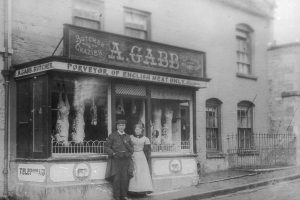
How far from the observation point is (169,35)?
635 inches

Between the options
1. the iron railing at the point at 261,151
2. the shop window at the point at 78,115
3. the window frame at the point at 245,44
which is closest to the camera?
the shop window at the point at 78,115

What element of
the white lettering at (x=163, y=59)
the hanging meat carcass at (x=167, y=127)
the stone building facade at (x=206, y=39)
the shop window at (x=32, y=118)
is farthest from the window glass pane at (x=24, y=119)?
the hanging meat carcass at (x=167, y=127)

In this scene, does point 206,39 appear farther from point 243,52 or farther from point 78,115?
point 78,115

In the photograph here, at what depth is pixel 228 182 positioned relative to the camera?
14.0m

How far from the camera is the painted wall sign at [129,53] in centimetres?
1091

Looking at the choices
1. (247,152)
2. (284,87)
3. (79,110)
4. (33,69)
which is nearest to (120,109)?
(79,110)

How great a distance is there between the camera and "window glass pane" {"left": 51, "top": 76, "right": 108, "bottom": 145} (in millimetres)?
11094

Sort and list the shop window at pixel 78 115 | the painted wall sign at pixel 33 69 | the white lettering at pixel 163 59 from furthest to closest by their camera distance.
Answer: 1. the white lettering at pixel 163 59
2. the shop window at pixel 78 115
3. the painted wall sign at pixel 33 69

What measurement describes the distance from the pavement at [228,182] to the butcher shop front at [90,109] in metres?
0.61

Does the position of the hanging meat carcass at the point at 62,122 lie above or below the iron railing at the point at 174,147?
above

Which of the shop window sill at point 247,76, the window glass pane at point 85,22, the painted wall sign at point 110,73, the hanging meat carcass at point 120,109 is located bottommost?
A: the hanging meat carcass at point 120,109

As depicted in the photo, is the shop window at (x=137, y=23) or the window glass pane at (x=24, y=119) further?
the shop window at (x=137, y=23)

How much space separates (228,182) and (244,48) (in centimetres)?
696

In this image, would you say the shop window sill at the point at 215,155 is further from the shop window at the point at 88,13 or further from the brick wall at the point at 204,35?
the shop window at the point at 88,13
